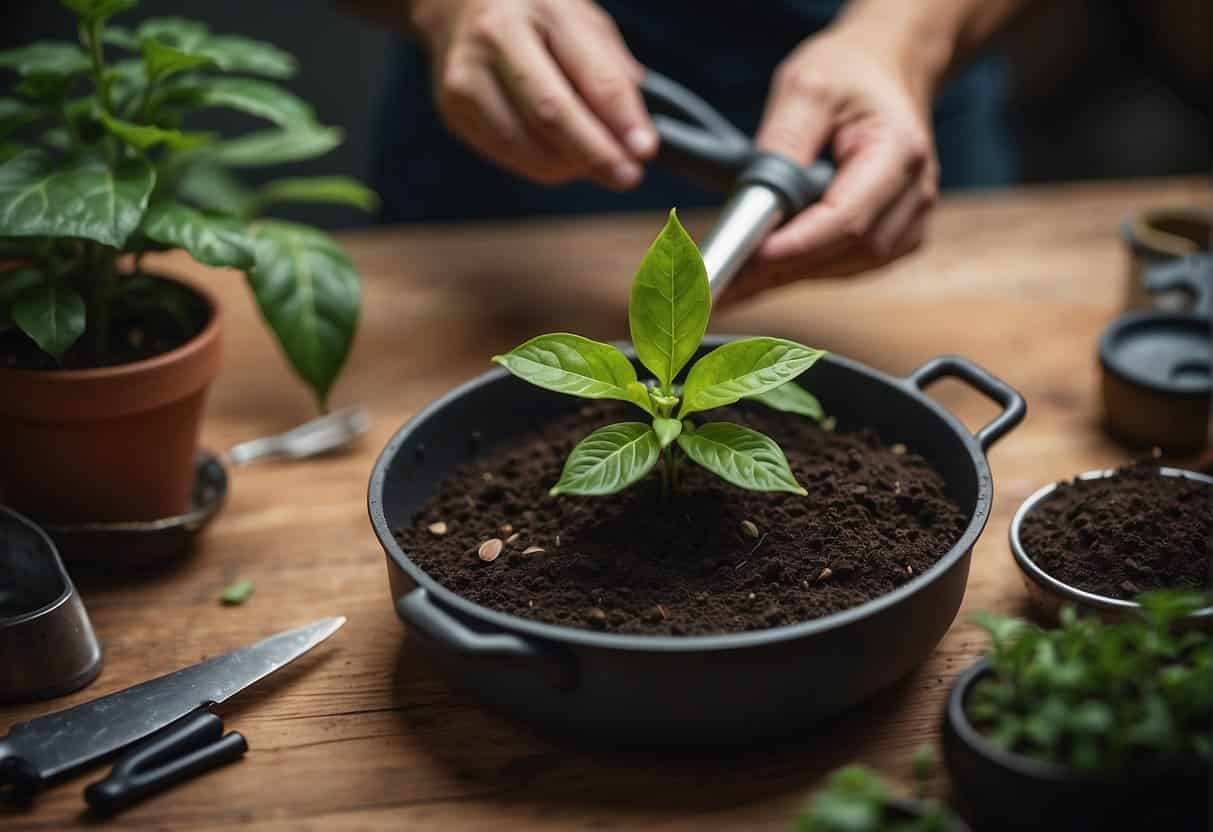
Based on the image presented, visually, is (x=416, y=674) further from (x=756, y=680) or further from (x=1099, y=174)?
(x=1099, y=174)

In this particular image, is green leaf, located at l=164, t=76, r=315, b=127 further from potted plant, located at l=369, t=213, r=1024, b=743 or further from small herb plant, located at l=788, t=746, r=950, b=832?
small herb plant, located at l=788, t=746, r=950, b=832

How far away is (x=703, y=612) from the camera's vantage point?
855mm

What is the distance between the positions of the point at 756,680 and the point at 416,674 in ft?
1.04

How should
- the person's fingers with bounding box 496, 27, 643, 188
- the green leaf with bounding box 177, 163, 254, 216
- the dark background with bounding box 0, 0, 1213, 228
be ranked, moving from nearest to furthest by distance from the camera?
the person's fingers with bounding box 496, 27, 643, 188, the green leaf with bounding box 177, 163, 254, 216, the dark background with bounding box 0, 0, 1213, 228

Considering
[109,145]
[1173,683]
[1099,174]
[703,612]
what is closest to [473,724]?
[703,612]

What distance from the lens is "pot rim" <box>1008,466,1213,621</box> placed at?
0.87 m

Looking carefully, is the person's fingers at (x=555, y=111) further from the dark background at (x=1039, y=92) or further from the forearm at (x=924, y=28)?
the dark background at (x=1039, y=92)

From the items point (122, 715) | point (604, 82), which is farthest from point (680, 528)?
point (604, 82)

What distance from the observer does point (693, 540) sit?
3.04ft

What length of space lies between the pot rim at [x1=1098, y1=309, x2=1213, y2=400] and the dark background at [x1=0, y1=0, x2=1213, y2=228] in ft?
4.85

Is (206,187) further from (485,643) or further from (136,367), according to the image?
(485,643)

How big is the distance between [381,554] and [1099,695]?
0.65 meters

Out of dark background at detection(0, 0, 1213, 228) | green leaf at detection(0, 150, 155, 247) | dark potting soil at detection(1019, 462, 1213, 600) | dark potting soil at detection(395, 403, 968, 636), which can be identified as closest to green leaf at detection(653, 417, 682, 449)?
dark potting soil at detection(395, 403, 968, 636)

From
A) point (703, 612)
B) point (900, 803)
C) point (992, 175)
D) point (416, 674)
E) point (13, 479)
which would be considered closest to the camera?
point (900, 803)
